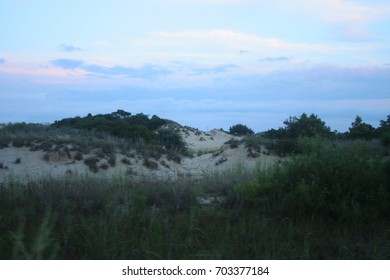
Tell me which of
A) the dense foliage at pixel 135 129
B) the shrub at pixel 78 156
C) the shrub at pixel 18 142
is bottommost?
the shrub at pixel 78 156

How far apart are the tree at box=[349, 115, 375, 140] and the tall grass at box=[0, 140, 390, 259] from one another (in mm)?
22862

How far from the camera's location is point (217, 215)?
6.94 metres

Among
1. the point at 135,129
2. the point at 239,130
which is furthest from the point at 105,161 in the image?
the point at 239,130

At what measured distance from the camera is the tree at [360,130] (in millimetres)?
30250

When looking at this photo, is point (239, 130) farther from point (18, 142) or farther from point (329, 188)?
point (329, 188)

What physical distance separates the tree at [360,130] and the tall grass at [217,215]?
22.9m

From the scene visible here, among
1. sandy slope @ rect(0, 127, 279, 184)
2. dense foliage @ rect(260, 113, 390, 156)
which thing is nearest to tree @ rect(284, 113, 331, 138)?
dense foliage @ rect(260, 113, 390, 156)

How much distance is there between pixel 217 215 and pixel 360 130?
2783cm

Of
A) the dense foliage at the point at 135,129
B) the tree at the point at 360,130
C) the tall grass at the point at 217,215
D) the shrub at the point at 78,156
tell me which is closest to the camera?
the tall grass at the point at 217,215

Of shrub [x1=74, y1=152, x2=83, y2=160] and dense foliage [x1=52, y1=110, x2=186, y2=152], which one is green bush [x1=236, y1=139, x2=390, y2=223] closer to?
shrub [x1=74, y1=152, x2=83, y2=160]

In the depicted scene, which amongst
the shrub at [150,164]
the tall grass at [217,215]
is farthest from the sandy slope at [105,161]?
the tall grass at [217,215]

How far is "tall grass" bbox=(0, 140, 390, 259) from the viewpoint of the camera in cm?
539

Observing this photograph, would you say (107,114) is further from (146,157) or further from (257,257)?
(257,257)

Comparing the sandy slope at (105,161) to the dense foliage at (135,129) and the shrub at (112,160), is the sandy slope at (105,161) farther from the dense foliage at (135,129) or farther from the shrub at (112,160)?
the dense foliage at (135,129)
